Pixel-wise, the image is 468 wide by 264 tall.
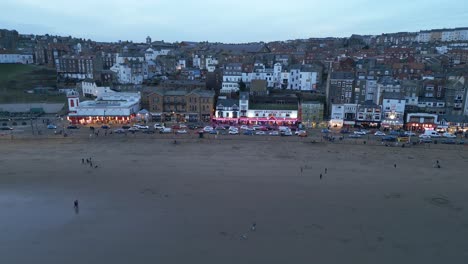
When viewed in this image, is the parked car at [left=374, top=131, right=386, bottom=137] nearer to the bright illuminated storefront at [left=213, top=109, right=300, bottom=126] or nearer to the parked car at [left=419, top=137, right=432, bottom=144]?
the parked car at [left=419, top=137, right=432, bottom=144]

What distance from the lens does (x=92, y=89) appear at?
50.3m

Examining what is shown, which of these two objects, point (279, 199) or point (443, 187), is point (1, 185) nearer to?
point (279, 199)

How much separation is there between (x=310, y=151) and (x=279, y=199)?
12.3 metres

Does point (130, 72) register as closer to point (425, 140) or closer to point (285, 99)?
point (285, 99)

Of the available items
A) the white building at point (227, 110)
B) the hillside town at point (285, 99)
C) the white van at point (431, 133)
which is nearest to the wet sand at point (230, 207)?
the white van at point (431, 133)

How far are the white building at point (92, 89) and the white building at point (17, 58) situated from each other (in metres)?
36.4

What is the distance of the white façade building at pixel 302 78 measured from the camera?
178 ft

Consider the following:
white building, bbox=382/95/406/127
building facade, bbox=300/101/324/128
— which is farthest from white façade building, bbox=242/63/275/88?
white building, bbox=382/95/406/127

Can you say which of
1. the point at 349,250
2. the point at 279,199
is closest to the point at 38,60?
the point at 279,199

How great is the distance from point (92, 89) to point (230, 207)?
4059cm

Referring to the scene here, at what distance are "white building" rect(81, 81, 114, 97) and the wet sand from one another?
2077 centimetres

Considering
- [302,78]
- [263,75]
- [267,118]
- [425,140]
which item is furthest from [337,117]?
[263,75]

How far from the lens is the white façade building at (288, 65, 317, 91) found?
54250mm

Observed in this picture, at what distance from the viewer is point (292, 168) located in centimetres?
2586
